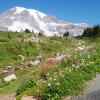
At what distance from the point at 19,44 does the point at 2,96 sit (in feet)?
125

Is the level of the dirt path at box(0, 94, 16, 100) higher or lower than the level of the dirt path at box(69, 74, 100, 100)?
lower

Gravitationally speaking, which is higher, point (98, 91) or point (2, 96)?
point (98, 91)

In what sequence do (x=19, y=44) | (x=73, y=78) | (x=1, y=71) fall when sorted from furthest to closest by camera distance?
(x=19, y=44) < (x=1, y=71) < (x=73, y=78)

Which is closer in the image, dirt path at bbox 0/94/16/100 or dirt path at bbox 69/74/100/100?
dirt path at bbox 69/74/100/100

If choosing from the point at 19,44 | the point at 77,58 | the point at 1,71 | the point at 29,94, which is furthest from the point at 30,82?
the point at 19,44

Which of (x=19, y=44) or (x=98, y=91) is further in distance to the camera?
(x=19, y=44)

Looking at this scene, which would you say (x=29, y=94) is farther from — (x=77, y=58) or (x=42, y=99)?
(x=77, y=58)

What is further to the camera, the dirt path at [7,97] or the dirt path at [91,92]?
the dirt path at [7,97]

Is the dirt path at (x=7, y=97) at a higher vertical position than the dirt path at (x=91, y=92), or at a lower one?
lower

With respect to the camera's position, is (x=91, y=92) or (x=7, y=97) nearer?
(x=91, y=92)

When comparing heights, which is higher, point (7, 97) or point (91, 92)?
point (91, 92)

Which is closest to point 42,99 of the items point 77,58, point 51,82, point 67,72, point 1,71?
point 51,82

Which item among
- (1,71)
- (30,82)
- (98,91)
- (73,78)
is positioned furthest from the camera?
(1,71)

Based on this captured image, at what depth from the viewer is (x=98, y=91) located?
15.1m
